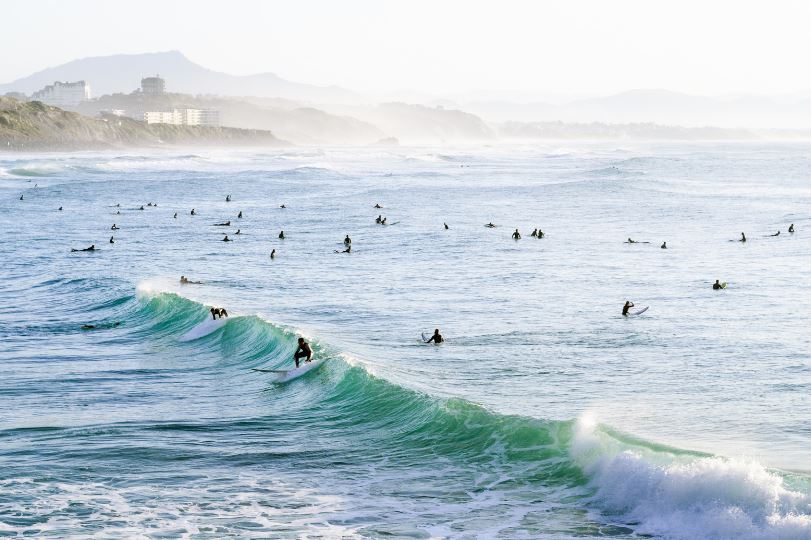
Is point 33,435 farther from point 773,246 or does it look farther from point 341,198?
point 341,198

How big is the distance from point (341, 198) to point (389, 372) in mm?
60428

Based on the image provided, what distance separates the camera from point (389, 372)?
23.7m

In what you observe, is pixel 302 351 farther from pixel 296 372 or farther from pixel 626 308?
pixel 626 308

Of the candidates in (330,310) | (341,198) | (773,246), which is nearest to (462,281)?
(330,310)

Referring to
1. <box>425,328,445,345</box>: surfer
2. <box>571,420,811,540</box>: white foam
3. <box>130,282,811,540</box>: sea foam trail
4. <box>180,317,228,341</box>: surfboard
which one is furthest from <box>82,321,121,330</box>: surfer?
<box>571,420,811,540</box>: white foam

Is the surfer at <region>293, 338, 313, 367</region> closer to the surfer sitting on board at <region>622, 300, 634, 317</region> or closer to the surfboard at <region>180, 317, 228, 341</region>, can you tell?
the surfboard at <region>180, 317, 228, 341</region>

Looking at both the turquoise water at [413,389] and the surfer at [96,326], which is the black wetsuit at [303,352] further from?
the surfer at [96,326]

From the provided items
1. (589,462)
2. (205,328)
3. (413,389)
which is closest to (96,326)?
(205,328)

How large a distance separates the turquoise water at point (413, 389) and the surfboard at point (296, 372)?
8.2 inches

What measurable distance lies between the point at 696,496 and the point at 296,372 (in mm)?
11404

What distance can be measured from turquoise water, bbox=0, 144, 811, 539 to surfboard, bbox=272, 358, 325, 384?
0.21 meters

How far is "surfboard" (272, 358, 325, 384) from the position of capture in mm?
23688

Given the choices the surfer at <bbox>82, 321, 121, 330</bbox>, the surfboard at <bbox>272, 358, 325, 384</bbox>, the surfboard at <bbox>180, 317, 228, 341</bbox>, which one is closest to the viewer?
the surfboard at <bbox>272, 358, 325, 384</bbox>

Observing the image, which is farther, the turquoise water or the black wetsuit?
the black wetsuit
